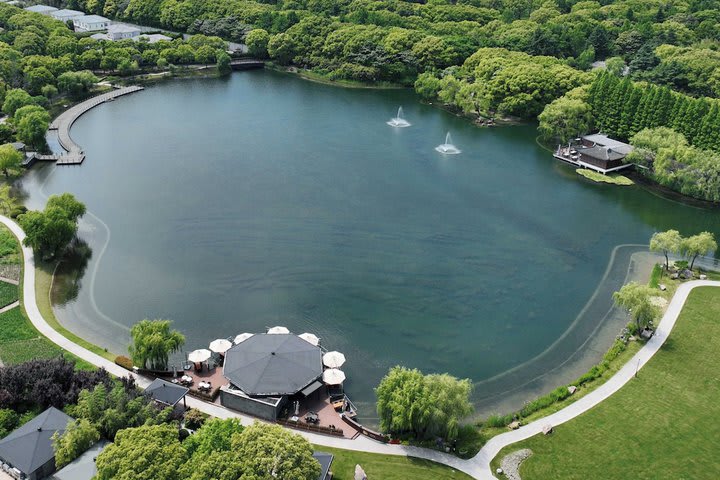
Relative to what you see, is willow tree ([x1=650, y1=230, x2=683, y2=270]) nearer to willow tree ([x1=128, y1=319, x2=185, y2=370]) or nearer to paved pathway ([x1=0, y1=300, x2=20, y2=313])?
willow tree ([x1=128, y1=319, x2=185, y2=370])

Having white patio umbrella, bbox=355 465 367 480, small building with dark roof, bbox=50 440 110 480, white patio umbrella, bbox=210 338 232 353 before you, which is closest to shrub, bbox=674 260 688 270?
white patio umbrella, bbox=355 465 367 480

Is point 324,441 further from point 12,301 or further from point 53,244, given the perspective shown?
point 53,244

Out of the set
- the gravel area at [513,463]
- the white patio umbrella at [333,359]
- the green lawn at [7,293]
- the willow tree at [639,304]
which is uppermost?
the willow tree at [639,304]

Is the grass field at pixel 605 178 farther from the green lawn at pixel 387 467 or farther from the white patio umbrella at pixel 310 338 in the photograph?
the green lawn at pixel 387 467

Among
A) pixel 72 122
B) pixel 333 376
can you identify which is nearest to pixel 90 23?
pixel 72 122

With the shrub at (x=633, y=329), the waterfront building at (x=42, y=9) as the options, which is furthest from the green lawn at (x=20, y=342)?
the waterfront building at (x=42, y=9)

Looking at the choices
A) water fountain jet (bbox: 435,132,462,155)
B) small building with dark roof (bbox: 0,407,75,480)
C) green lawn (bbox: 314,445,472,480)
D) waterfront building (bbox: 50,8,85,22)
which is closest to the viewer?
small building with dark roof (bbox: 0,407,75,480)
